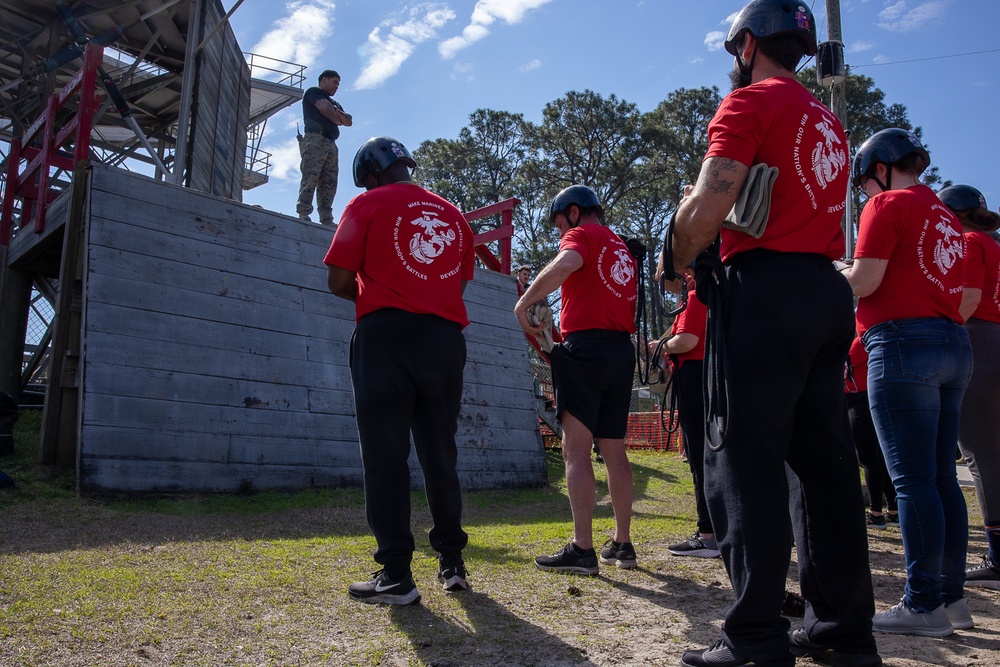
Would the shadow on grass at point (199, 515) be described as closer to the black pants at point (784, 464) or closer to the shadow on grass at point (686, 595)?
the shadow on grass at point (686, 595)

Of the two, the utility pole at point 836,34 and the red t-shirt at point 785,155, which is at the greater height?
the utility pole at point 836,34

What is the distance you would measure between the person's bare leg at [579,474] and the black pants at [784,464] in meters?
1.55

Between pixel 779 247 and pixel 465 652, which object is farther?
pixel 465 652

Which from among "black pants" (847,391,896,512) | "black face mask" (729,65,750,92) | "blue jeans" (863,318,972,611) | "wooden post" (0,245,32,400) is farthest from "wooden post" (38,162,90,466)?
"black pants" (847,391,896,512)

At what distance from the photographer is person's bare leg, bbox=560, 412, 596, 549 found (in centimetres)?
378

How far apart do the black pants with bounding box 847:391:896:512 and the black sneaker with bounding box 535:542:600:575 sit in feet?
9.55

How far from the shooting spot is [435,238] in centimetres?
341

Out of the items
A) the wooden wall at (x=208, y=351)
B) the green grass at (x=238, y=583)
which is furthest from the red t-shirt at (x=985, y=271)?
the wooden wall at (x=208, y=351)

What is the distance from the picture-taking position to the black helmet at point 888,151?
315cm

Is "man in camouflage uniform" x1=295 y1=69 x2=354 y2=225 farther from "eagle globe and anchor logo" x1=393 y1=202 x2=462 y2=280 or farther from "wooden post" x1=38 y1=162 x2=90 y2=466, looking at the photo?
"eagle globe and anchor logo" x1=393 y1=202 x2=462 y2=280

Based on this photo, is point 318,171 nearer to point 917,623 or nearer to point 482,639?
point 482,639

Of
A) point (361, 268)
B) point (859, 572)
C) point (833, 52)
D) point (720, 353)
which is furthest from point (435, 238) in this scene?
point (833, 52)

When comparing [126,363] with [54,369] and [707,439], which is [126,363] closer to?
[54,369]

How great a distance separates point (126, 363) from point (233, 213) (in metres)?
1.76
